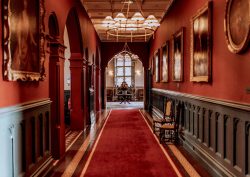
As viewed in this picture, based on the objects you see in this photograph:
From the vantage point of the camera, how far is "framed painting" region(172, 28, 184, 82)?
28.0ft

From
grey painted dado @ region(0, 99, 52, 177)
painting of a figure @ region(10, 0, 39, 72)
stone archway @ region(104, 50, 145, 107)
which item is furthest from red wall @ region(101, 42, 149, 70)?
painting of a figure @ region(10, 0, 39, 72)

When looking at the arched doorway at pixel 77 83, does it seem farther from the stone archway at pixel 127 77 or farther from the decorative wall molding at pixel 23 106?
the stone archway at pixel 127 77

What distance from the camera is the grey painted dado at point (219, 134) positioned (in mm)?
4229

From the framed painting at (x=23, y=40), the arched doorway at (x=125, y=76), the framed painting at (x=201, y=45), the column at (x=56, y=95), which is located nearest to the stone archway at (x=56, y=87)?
the column at (x=56, y=95)

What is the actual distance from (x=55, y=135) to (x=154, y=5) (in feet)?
20.3

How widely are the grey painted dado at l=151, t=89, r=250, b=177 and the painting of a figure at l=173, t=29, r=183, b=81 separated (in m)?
1.00

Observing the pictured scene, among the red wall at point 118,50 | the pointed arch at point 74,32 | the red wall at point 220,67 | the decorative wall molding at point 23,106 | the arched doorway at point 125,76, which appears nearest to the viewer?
the decorative wall molding at point 23,106

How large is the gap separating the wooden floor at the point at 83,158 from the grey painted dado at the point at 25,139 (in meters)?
0.39

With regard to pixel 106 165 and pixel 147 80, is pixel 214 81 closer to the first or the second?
pixel 106 165

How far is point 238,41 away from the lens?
438cm

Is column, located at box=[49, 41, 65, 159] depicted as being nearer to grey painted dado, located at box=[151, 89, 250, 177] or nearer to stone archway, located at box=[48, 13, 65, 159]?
stone archway, located at box=[48, 13, 65, 159]

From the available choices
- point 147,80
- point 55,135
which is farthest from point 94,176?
point 147,80

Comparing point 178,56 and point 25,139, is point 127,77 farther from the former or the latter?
point 25,139

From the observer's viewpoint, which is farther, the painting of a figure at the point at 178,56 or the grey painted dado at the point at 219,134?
the painting of a figure at the point at 178,56
